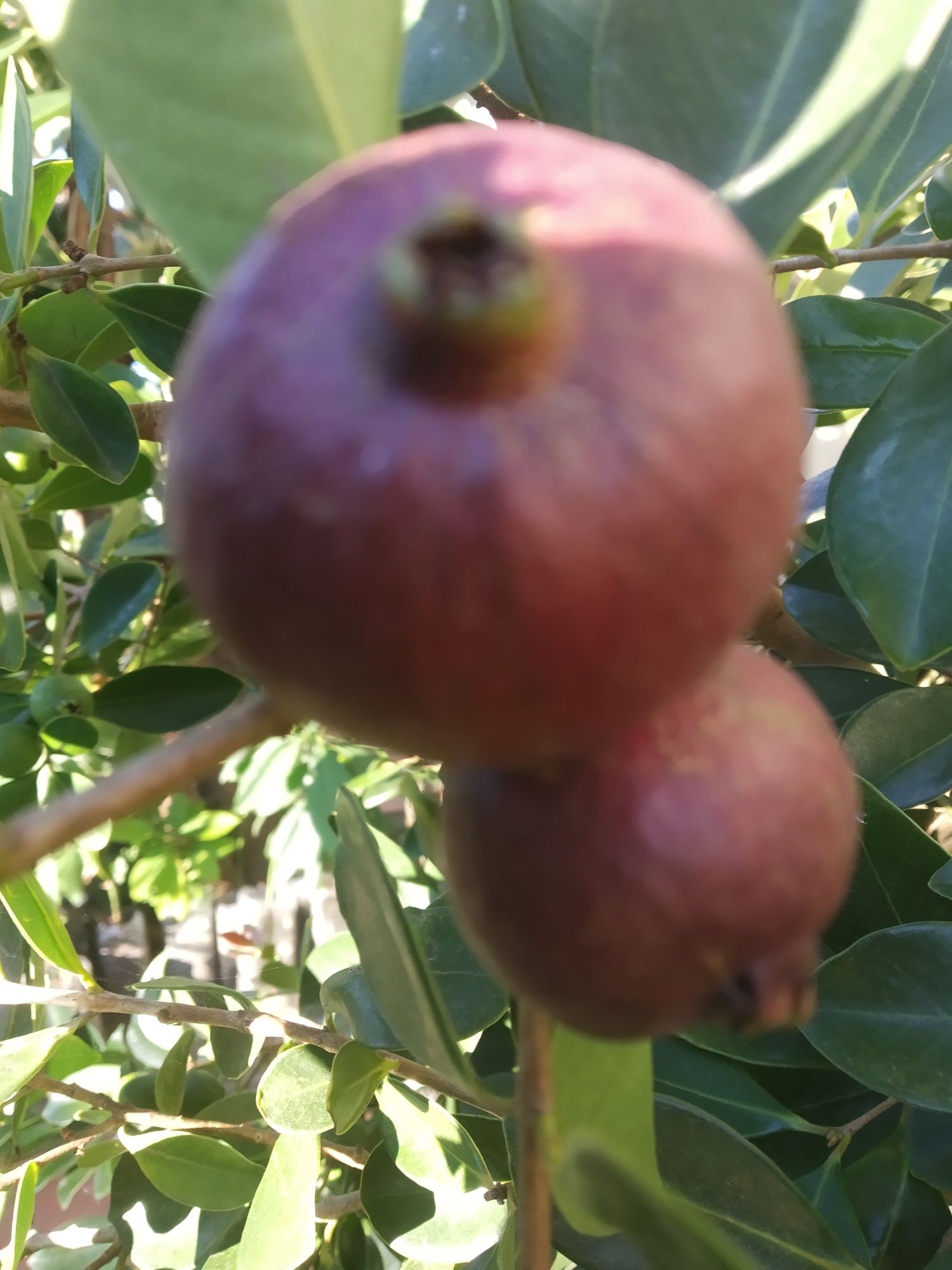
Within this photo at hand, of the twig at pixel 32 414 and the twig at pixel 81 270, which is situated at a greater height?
the twig at pixel 81 270

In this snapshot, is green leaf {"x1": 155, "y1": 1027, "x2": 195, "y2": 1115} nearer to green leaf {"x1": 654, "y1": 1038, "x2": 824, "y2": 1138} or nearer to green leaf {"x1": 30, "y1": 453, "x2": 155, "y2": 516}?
green leaf {"x1": 654, "y1": 1038, "x2": 824, "y2": 1138}

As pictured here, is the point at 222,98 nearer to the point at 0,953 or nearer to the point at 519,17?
the point at 519,17

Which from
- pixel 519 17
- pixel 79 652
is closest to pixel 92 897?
pixel 79 652

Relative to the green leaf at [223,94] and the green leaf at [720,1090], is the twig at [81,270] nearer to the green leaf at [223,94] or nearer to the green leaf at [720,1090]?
the green leaf at [223,94]

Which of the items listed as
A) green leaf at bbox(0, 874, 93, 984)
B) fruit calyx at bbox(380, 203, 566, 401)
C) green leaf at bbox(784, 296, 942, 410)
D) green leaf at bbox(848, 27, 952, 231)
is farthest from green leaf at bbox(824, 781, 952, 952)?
green leaf at bbox(0, 874, 93, 984)

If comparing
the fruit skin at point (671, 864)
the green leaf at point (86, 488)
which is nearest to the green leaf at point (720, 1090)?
the fruit skin at point (671, 864)

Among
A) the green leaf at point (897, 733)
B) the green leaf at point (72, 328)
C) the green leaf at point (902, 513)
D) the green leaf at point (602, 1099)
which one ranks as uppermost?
the green leaf at point (72, 328)
